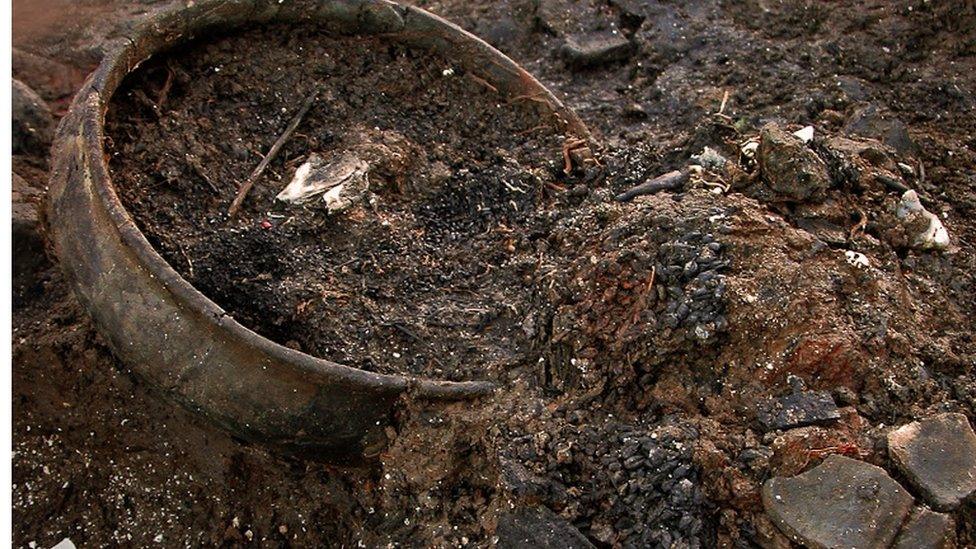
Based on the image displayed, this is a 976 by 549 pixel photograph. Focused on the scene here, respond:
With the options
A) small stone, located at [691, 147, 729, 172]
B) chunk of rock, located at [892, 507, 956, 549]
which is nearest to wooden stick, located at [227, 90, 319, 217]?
small stone, located at [691, 147, 729, 172]

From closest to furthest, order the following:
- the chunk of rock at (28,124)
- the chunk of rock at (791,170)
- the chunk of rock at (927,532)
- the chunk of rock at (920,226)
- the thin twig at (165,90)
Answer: the chunk of rock at (927,532) < the chunk of rock at (791,170) < the chunk of rock at (920,226) < the thin twig at (165,90) < the chunk of rock at (28,124)

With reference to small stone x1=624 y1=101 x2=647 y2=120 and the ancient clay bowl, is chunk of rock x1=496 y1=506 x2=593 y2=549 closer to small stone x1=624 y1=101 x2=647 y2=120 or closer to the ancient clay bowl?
the ancient clay bowl

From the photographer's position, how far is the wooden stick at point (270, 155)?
342cm

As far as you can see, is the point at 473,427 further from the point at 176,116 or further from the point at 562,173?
the point at 176,116

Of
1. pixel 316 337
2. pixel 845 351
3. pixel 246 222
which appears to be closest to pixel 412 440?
pixel 316 337

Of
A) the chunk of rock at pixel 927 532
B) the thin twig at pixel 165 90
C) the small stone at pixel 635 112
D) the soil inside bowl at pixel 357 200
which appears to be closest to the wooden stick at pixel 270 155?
the soil inside bowl at pixel 357 200

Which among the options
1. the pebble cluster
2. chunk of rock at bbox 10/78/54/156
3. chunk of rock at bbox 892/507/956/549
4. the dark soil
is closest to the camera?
chunk of rock at bbox 892/507/956/549

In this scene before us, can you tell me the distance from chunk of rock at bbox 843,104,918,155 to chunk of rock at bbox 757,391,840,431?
1.39 metres

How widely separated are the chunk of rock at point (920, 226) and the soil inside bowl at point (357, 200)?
46.5 inches

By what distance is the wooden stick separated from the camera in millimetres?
3423

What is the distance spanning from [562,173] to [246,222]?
1181 millimetres

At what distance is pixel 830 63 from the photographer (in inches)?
162

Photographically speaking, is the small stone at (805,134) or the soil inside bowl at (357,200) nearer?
the soil inside bowl at (357,200)

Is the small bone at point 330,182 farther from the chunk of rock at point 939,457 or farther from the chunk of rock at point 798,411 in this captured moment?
the chunk of rock at point 939,457
